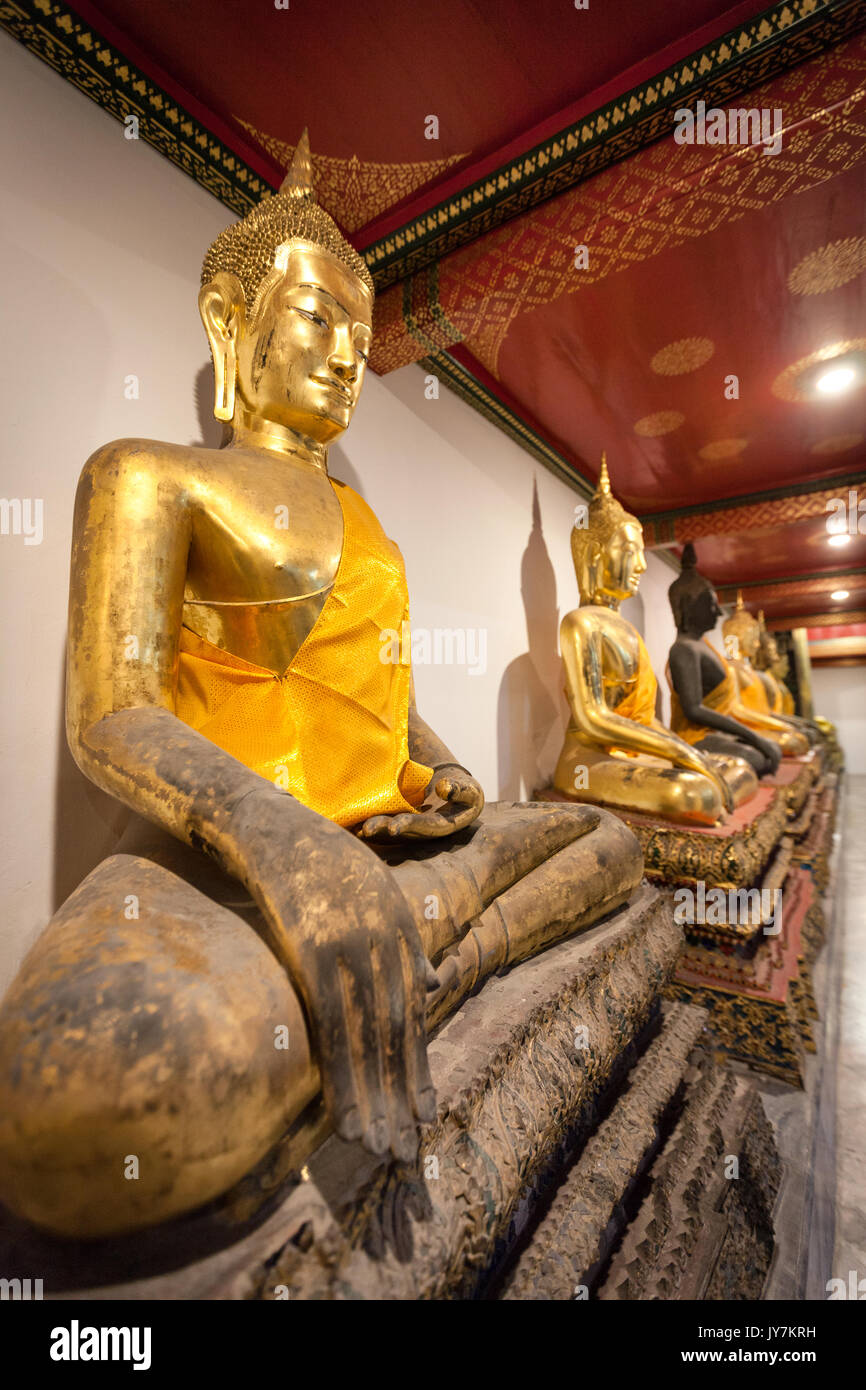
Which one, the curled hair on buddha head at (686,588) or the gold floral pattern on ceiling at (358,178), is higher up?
the gold floral pattern on ceiling at (358,178)

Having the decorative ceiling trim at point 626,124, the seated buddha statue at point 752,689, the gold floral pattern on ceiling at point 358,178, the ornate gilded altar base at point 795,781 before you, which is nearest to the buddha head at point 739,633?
A: the seated buddha statue at point 752,689

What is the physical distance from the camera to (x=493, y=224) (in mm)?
1415

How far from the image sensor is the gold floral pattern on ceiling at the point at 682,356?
2041mm

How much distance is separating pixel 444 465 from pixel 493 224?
819 millimetres

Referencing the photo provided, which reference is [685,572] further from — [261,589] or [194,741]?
[194,741]

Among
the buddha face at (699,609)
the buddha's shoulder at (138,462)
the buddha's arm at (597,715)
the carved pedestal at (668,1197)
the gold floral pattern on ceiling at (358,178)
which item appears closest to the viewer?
the carved pedestal at (668,1197)

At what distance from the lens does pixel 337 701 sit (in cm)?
113

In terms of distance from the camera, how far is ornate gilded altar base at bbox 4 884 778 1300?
0.54m

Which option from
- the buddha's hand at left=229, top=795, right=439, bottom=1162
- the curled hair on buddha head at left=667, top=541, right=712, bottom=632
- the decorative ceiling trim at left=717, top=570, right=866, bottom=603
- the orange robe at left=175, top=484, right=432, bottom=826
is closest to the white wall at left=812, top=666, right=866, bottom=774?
the decorative ceiling trim at left=717, top=570, right=866, bottom=603

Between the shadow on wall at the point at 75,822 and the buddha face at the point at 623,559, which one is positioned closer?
the shadow on wall at the point at 75,822

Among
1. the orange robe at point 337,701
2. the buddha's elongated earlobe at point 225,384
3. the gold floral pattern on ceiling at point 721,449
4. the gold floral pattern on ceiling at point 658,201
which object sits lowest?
the orange robe at point 337,701

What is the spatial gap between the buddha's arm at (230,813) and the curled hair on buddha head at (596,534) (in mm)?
2168

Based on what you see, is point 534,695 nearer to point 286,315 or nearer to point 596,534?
point 596,534

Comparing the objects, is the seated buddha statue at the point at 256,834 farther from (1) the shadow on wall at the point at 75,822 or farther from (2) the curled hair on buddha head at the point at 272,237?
(1) the shadow on wall at the point at 75,822
